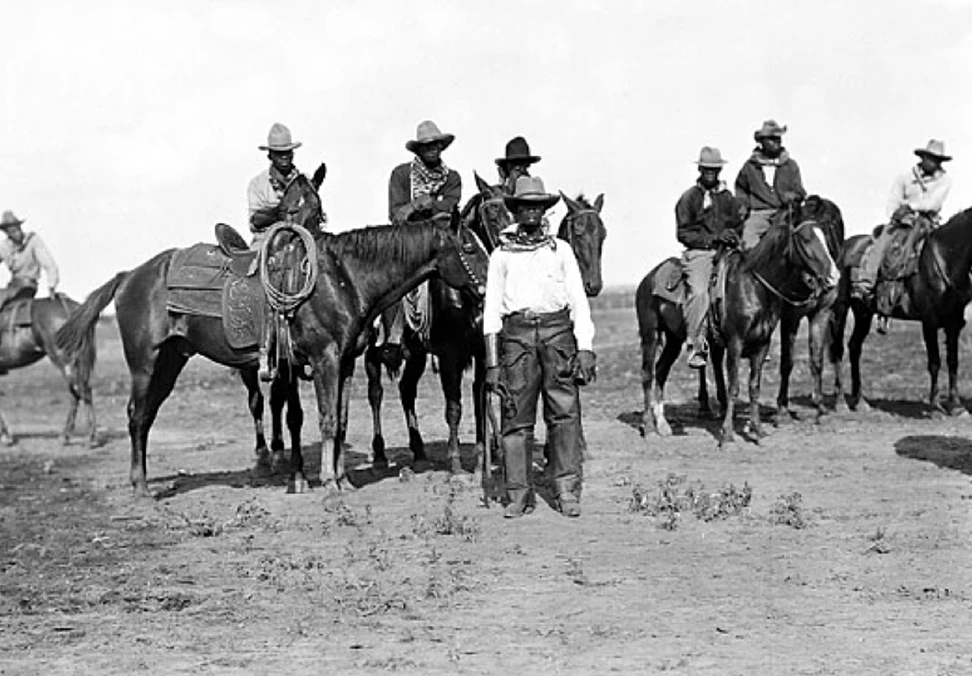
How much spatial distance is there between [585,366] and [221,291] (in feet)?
13.0

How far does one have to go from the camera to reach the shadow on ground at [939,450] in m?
14.1

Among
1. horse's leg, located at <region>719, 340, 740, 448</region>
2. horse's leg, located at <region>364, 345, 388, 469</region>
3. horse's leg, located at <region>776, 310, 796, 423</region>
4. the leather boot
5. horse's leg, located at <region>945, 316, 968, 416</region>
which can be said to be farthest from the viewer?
horse's leg, located at <region>945, 316, 968, 416</region>

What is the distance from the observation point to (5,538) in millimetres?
11539

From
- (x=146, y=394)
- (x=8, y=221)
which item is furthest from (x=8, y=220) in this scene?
(x=146, y=394)

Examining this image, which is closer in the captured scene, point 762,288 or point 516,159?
point 516,159

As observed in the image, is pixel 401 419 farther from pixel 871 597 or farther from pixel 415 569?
pixel 871 597

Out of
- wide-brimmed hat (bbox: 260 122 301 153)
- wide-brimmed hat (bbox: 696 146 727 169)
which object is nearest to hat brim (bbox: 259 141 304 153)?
wide-brimmed hat (bbox: 260 122 301 153)

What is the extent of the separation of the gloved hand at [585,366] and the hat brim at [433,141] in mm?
3434

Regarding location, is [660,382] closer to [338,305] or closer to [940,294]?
[940,294]

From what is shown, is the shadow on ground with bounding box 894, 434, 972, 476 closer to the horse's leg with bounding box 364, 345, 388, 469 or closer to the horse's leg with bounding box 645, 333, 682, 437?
the horse's leg with bounding box 645, 333, 682, 437

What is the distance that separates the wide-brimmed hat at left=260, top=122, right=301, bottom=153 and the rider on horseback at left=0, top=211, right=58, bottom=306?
30.7 feet

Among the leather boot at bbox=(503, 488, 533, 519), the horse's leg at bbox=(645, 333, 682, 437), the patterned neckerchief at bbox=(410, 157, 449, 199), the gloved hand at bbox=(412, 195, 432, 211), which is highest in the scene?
the patterned neckerchief at bbox=(410, 157, 449, 199)

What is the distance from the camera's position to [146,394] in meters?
13.4

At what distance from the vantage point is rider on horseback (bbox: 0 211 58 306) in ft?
70.1
